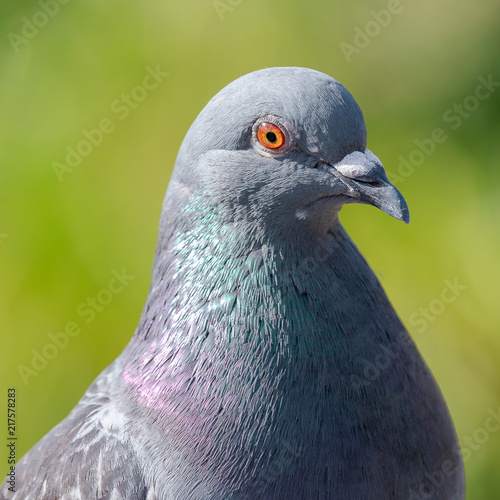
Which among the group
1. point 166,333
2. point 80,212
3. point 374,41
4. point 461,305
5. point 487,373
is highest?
point 374,41

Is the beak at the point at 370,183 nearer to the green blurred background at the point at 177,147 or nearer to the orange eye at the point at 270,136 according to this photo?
the orange eye at the point at 270,136

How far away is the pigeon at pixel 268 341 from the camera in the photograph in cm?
266

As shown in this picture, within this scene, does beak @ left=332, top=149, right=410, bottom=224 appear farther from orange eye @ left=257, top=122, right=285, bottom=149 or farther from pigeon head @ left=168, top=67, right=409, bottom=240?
orange eye @ left=257, top=122, right=285, bottom=149

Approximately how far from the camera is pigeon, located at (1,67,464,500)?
266 centimetres

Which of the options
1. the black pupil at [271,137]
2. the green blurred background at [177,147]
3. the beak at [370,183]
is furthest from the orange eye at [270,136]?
the green blurred background at [177,147]

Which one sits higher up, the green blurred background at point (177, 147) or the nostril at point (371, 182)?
the green blurred background at point (177, 147)

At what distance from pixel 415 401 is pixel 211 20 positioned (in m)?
5.12

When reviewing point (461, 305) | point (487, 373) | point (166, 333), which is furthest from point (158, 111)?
point (166, 333)

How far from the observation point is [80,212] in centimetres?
714

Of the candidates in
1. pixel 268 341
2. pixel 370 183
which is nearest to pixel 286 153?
pixel 370 183

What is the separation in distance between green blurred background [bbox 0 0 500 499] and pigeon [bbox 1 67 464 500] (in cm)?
352

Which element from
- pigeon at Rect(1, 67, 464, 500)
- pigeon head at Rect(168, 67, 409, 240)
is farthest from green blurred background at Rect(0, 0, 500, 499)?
pigeon head at Rect(168, 67, 409, 240)

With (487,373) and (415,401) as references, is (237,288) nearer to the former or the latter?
(415,401)

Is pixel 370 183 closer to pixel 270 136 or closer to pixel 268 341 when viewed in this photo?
pixel 270 136
